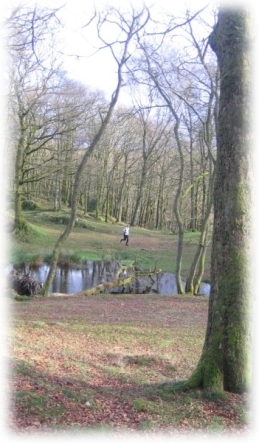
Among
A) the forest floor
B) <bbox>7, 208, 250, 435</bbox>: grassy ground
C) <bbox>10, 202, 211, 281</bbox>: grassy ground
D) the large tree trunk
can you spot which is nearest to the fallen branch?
<bbox>10, 202, 211, 281</bbox>: grassy ground

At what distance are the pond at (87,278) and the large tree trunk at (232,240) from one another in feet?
43.3

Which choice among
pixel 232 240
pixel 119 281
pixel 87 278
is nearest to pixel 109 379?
pixel 232 240

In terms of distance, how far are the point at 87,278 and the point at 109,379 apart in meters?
14.9

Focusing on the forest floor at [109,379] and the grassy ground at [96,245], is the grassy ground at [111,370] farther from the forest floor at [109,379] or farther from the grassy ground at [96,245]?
the grassy ground at [96,245]

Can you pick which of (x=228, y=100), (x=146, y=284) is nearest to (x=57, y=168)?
(x=146, y=284)

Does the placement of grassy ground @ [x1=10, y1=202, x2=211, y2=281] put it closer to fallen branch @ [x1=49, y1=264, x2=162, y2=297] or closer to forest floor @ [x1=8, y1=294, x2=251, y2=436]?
fallen branch @ [x1=49, y1=264, x2=162, y2=297]

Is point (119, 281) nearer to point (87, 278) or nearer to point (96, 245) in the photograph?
point (87, 278)

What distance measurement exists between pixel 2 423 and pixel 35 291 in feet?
40.1

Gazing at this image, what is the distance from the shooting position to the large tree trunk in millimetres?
4594

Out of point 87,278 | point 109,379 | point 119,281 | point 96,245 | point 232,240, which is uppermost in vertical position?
point 232,240

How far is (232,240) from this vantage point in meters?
4.63

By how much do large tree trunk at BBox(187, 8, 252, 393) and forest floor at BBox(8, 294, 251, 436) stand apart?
10.6 inches

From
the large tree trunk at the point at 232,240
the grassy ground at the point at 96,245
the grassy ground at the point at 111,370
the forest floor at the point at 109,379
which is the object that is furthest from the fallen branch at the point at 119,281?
the large tree trunk at the point at 232,240

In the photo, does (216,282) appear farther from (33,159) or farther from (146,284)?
(33,159)
